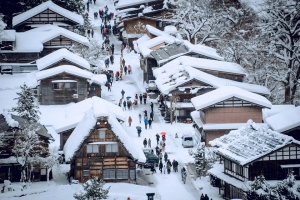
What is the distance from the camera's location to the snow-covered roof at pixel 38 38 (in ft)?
228

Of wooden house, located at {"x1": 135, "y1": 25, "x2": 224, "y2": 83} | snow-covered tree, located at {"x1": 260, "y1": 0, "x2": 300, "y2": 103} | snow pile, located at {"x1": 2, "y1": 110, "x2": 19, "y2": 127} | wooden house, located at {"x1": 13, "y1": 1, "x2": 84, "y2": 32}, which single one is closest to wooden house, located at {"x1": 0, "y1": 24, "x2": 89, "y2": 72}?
wooden house, located at {"x1": 13, "y1": 1, "x2": 84, "y2": 32}

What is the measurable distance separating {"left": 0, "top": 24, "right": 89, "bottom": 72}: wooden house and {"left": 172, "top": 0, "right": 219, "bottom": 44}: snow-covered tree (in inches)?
453

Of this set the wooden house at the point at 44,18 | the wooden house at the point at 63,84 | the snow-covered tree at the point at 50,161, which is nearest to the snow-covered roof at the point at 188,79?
the wooden house at the point at 63,84

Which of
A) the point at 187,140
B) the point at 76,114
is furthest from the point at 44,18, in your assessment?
the point at 187,140

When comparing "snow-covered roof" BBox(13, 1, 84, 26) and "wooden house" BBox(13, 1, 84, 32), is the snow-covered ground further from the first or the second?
"wooden house" BBox(13, 1, 84, 32)

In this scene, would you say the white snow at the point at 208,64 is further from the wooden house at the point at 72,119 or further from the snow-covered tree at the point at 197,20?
the snow-covered tree at the point at 197,20

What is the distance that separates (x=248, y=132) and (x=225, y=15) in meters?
32.7

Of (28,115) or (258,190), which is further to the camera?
(28,115)

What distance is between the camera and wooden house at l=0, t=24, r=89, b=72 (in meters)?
69.4

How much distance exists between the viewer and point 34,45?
→ 69.8 meters

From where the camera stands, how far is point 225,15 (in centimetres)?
7519

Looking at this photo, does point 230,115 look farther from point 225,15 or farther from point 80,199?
point 225,15

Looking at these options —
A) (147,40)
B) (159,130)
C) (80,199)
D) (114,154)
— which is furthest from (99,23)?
(80,199)

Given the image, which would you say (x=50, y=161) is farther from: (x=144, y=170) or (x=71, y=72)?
(x=71, y=72)
